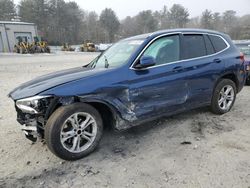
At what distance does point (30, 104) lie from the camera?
3.37 meters

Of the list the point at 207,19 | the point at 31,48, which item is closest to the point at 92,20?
the point at 207,19

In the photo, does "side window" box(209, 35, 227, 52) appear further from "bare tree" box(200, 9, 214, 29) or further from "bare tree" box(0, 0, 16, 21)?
"bare tree" box(200, 9, 214, 29)

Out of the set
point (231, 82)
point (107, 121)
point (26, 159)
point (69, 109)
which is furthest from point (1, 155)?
point (231, 82)

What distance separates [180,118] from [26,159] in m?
2.93

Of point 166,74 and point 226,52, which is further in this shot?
point 226,52

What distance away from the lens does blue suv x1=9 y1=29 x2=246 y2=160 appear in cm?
336

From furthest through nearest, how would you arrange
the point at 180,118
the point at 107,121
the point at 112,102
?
the point at 180,118 < the point at 107,121 < the point at 112,102

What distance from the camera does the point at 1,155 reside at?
12.4 feet

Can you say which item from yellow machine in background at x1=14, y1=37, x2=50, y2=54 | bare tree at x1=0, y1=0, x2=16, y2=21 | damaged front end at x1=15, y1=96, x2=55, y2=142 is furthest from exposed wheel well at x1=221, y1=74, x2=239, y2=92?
bare tree at x1=0, y1=0, x2=16, y2=21

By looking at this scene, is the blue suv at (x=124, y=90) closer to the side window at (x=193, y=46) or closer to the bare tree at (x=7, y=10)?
the side window at (x=193, y=46)

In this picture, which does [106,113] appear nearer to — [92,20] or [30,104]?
[30,104]

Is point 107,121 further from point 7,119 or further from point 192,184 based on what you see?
point 7,119

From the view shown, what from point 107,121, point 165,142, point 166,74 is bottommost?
point 165,142

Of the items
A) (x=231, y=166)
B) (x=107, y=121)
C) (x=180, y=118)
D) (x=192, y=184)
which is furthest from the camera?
(x=180, y=118)
